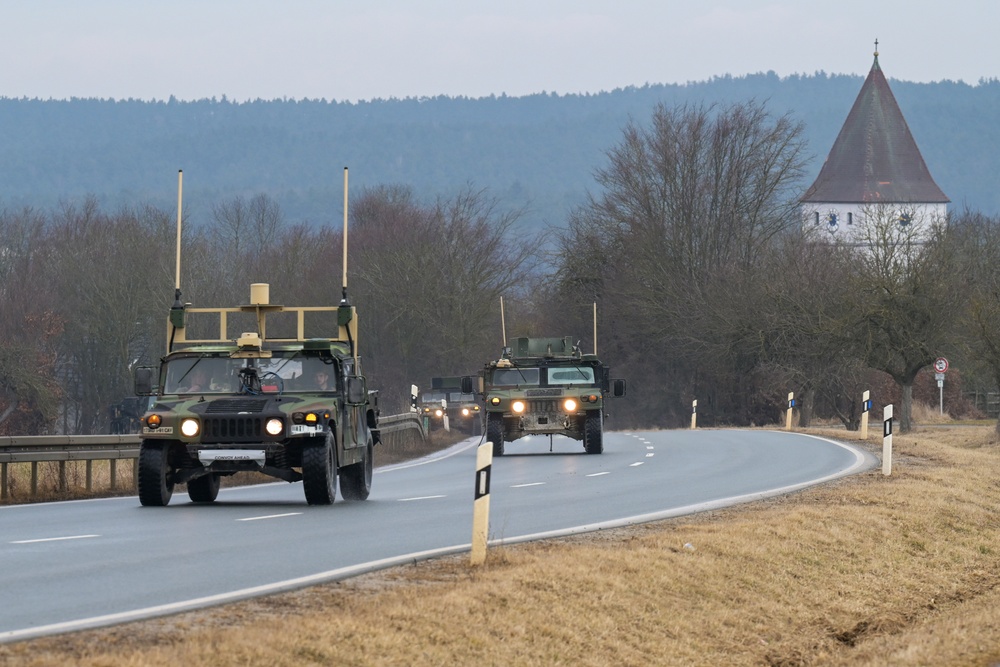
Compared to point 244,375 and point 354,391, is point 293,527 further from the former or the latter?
point 244,375

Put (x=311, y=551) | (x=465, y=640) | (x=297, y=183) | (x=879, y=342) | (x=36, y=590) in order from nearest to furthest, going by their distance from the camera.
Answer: (x=465, y=640)
(x=36, y=590)
(x=311, y=551)
(x=879, y=342)
(x=297, y=183)

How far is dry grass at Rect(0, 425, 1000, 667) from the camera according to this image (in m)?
8.66

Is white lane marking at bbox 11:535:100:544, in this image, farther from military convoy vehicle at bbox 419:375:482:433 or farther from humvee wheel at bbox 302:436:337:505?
military convoy vehicle at bbox 419:375:482:433

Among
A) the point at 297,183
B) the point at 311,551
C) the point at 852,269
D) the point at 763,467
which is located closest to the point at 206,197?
the point at 297,183

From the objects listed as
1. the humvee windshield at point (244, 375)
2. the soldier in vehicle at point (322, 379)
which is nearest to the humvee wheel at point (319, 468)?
the soldier in vehicle at point (322, 379)

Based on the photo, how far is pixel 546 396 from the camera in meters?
33.6

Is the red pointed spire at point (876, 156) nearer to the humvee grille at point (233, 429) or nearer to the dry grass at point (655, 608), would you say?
the humvee grille at point (233, 429)

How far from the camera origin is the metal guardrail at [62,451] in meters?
20.9

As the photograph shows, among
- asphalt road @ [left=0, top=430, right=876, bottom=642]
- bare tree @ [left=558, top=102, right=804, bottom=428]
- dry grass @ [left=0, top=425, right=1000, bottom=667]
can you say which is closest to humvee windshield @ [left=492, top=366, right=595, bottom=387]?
asphalt road @ [left=0, top=430, right=876, bottom=642]

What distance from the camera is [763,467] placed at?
91.2 ft

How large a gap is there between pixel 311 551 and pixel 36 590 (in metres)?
2.99

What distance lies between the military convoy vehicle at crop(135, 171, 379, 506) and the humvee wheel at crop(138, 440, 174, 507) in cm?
1

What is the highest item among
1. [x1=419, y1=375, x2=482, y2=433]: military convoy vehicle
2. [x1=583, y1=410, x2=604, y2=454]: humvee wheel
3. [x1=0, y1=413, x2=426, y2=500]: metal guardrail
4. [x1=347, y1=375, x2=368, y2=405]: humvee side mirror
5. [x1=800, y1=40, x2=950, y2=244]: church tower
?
[x1=800, y1=40, x2=950, y2=244]: church tower

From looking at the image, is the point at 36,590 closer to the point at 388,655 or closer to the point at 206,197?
the point at 388,655
